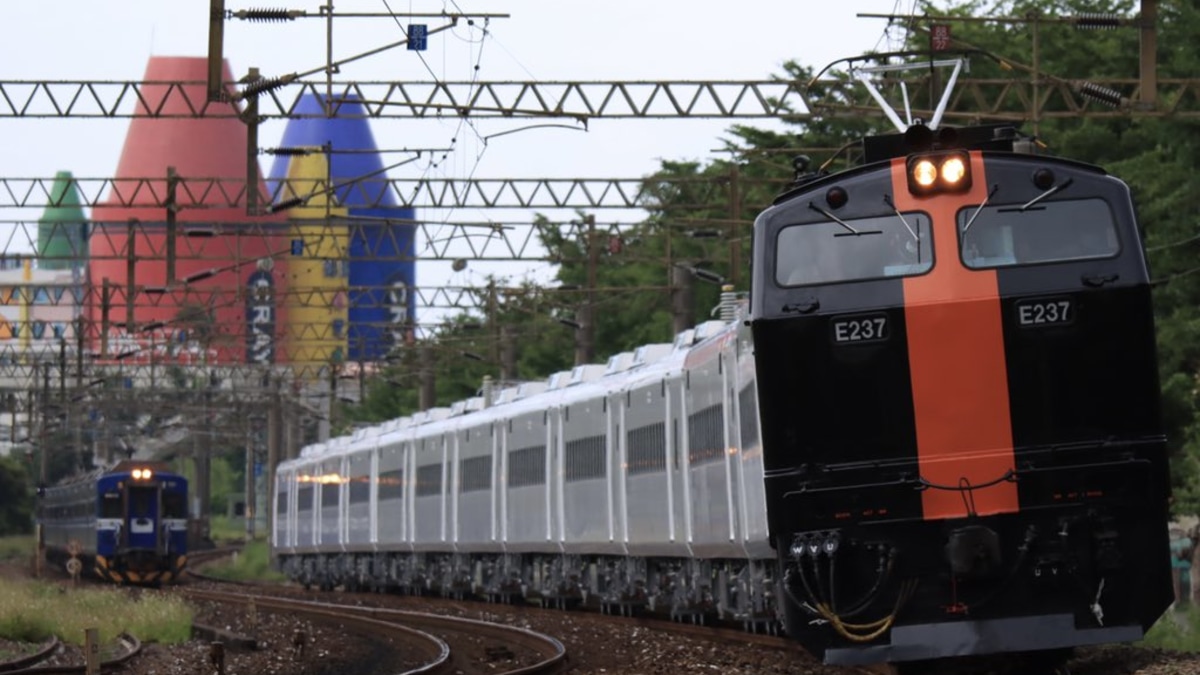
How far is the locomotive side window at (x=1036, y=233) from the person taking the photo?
13703 mm

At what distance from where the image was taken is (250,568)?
71750mm

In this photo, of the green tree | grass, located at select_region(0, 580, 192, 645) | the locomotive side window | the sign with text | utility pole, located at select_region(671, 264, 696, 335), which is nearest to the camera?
the locomotive side window

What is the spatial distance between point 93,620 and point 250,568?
1601 inches

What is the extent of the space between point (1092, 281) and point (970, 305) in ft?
2.47

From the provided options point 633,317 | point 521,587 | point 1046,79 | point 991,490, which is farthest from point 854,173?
point 633,317

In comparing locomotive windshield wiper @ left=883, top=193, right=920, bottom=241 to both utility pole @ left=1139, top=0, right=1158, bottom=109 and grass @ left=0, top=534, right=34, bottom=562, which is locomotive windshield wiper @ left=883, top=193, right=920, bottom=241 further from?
grass @ left=0, top=534, right=34, bottom=562

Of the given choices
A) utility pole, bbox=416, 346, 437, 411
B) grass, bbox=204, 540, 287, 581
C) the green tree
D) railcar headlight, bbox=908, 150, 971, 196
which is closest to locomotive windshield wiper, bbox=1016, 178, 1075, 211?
railcar headlight, bbox=908, 150, 971, 196

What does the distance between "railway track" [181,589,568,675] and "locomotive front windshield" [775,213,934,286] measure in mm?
7260

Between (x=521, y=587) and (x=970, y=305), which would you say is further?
(x=521, y=587)

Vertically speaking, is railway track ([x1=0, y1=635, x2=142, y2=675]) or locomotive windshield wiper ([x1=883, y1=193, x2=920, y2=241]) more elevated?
locomotive windshield wiper ([x1=883, y1=193, x2=920, y2=241])

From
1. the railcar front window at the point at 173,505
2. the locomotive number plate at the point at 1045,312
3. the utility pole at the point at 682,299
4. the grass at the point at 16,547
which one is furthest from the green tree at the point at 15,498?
the locomotive number plate at the point at 1045,312

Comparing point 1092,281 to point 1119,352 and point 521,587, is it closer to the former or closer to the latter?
point 1119,352

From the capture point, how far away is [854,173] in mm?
14000

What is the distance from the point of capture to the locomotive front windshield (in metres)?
13.8
